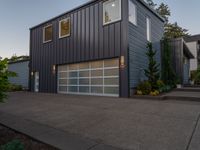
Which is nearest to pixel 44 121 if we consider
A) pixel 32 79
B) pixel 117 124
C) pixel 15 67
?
pixel 117 124

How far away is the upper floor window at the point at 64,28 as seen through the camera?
12.2 metres

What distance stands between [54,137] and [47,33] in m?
12.4

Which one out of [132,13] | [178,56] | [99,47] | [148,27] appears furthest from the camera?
[178,56]

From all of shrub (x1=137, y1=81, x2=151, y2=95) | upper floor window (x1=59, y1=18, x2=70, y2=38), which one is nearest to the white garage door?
shrub (x1=137, y1=81, x2=151, y2=95)

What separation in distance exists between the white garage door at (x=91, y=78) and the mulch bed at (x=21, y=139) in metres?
6.30

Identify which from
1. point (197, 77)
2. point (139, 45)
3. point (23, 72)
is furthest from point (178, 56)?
point (23, 72)

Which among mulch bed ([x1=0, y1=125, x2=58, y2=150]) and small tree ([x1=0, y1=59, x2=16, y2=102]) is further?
small tree ([x1=0, y1=59, x2=16, y2=102])

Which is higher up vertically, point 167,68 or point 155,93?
point 167,68

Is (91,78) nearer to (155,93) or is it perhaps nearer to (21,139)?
(155,93)

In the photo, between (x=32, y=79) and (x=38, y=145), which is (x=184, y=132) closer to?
(x=38, y=145)

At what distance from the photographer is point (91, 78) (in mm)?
10609

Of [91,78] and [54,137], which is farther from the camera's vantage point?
[91,78]

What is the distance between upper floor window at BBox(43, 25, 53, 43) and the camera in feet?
44.6

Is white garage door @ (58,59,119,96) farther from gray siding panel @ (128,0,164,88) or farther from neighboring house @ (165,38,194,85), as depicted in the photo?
neighboring house @ (165,38,194,85)
